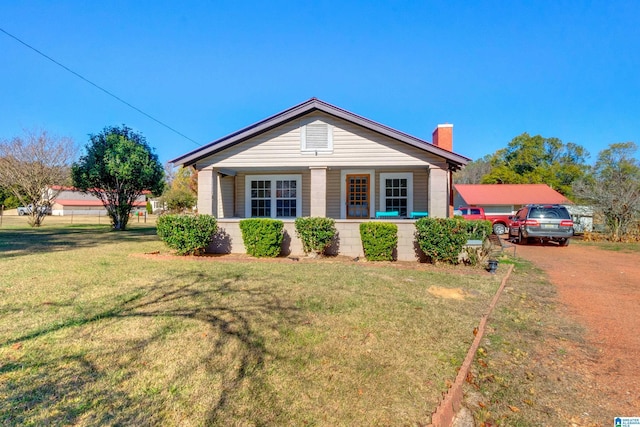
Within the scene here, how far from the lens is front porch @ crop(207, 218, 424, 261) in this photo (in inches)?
395

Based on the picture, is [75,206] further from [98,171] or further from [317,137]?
[317,137]

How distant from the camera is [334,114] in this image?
10805mm

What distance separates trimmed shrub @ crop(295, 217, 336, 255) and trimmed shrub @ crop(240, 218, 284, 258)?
0.67 metres

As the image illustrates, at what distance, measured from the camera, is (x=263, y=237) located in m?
9.78

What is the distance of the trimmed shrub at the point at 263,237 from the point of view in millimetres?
9766

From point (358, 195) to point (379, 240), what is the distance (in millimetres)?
3832

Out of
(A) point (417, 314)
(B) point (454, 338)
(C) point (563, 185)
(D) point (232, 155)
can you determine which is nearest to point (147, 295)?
(A) point (417, 314)

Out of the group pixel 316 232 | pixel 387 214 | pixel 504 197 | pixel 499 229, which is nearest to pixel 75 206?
pixel 316 232

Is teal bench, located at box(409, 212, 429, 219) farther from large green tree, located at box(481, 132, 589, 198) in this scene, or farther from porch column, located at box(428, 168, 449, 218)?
large green tree, located at box(481, 132, 589, 198)

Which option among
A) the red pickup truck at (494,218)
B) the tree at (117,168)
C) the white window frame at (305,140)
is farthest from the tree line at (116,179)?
the white window frame at (305,140)

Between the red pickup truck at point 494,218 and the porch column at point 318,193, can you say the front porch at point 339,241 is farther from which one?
the red pickup truck at point 494,218

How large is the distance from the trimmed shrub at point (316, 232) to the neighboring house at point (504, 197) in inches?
921

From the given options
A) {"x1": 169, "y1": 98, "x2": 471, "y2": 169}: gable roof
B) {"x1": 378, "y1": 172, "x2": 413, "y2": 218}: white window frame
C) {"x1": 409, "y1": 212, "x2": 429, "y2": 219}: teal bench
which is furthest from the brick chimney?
{"x1": 409, "y1": 212, "x2": 429, "y2": 219}: teal bench

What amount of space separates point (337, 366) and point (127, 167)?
733 inches
